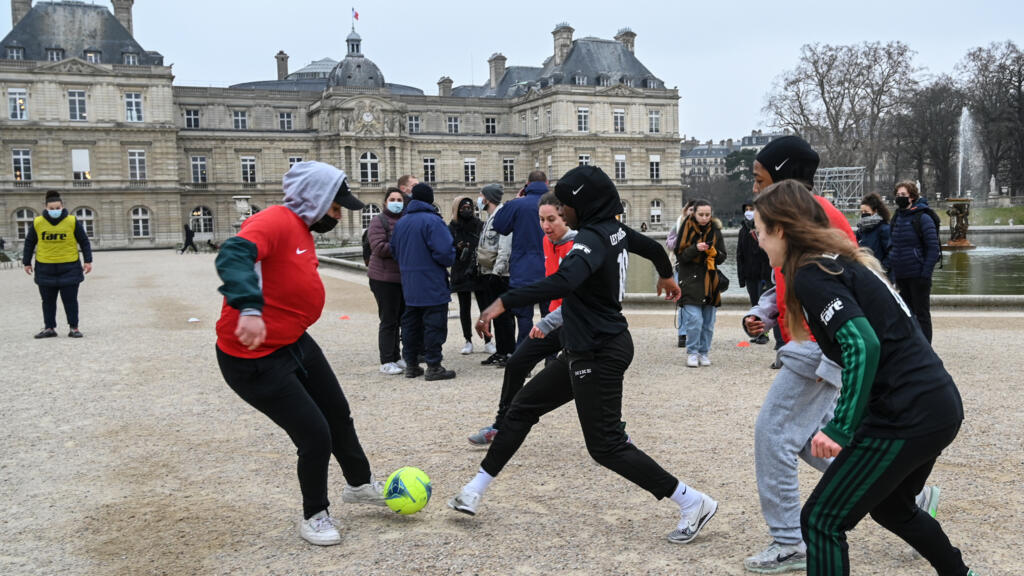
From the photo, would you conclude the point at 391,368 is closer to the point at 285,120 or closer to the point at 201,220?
the point at 201,220

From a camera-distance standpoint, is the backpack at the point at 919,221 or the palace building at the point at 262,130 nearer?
the backpack at the point at 919,221

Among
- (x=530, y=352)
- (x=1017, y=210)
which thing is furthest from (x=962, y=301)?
(x=1017, y=210)

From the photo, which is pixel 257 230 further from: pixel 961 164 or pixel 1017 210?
pixel 961 164

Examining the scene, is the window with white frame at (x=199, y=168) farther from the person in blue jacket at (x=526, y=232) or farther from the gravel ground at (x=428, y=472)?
the person in blue jacket at (x=526, y=232)

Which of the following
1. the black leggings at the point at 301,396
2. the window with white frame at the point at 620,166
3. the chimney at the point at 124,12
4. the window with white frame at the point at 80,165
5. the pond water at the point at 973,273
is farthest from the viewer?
the window with white frame at the point at 620,166

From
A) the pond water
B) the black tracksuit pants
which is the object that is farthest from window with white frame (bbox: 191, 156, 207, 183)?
the black tracksuit pants

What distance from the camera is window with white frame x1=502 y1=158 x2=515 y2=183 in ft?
229

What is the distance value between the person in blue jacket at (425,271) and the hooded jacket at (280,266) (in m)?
4.00

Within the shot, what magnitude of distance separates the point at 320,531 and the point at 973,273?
20.6 meters

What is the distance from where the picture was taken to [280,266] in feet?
13.3

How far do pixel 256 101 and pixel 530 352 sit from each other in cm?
6518

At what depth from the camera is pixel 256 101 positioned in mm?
66188

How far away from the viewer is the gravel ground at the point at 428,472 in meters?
4.07

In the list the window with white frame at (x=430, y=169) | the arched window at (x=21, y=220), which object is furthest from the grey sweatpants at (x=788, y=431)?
the window with white frame at (x=430, y=169)
